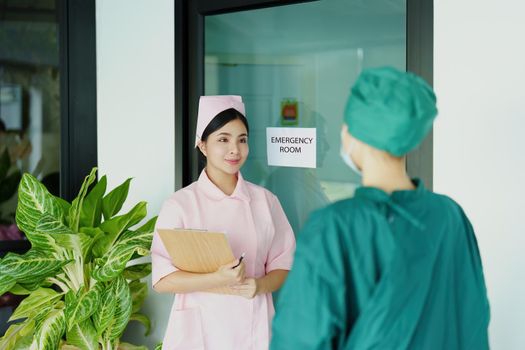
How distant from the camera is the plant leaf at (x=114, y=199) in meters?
3.18

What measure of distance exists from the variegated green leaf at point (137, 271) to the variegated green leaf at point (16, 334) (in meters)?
0.44

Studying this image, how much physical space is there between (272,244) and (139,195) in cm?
116

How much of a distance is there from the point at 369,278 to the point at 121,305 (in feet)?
5.47

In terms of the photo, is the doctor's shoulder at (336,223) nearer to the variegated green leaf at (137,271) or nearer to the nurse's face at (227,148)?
the nurse's face at (227,148)

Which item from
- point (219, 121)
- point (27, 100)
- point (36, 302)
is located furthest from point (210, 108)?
point (27, 100)

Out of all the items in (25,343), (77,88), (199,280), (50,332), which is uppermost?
(77,88)

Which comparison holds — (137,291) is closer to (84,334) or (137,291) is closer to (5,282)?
(84,334)

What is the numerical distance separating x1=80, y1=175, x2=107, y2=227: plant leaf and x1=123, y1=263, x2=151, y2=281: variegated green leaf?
0.80ft

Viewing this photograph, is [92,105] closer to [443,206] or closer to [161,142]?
[161,142]

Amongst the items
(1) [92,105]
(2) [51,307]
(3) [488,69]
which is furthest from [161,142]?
(3) [488,69]

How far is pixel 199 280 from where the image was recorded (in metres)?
2.34

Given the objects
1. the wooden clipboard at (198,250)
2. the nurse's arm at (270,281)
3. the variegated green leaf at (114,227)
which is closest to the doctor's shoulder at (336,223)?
the wooden clipboard at (198,250)

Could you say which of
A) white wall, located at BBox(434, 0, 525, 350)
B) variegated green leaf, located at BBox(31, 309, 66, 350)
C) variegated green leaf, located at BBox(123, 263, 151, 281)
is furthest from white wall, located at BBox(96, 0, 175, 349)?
white wall, located at BBox(434, 0, 525, 350)

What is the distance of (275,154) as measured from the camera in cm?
310
